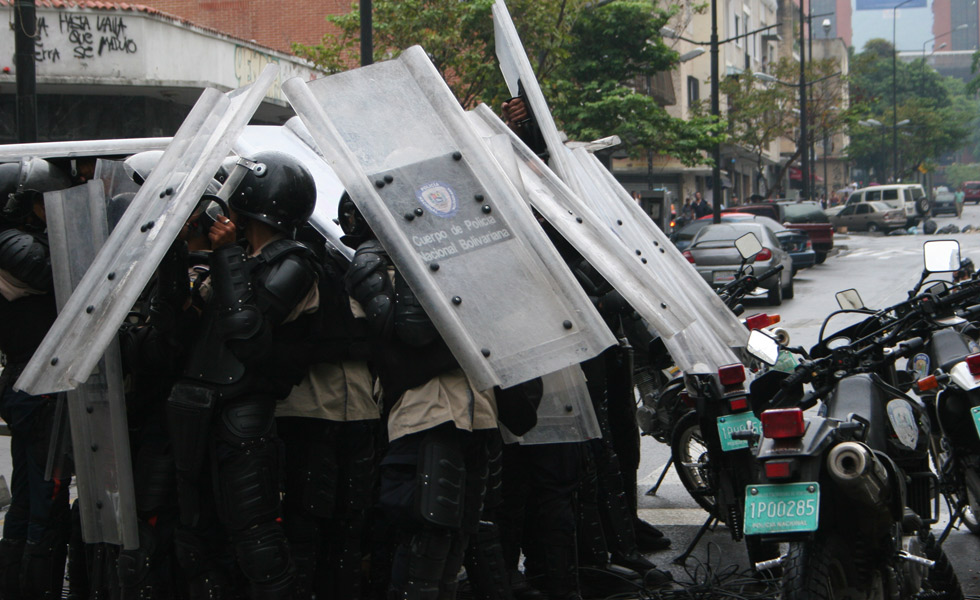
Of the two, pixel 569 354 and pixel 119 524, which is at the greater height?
pixel 569 354

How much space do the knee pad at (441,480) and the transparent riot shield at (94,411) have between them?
1080 millimetres

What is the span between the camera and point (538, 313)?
134 inches

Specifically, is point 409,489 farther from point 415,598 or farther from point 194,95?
point 194,95

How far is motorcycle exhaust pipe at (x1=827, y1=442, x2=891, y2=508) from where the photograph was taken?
118 inches

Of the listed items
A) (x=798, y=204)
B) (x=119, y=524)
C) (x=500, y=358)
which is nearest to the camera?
(x=500, y=358)

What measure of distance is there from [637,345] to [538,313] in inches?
88.1

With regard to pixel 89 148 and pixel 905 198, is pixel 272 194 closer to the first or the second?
pixel 89 148

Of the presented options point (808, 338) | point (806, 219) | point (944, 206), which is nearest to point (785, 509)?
point (808, 338)

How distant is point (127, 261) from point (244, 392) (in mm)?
586

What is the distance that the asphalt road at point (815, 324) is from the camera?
484cm

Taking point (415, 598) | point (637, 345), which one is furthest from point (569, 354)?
point (637, 345)

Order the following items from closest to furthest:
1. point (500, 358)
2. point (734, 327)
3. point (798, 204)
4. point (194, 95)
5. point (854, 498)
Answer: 1. point (854, 498)
2. point (500, 358)
3. point (734, 327)
4. point (194, 95)
5. point (798, 204)

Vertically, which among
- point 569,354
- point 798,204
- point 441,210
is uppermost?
point 441,210

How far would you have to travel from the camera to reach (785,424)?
3.06m
